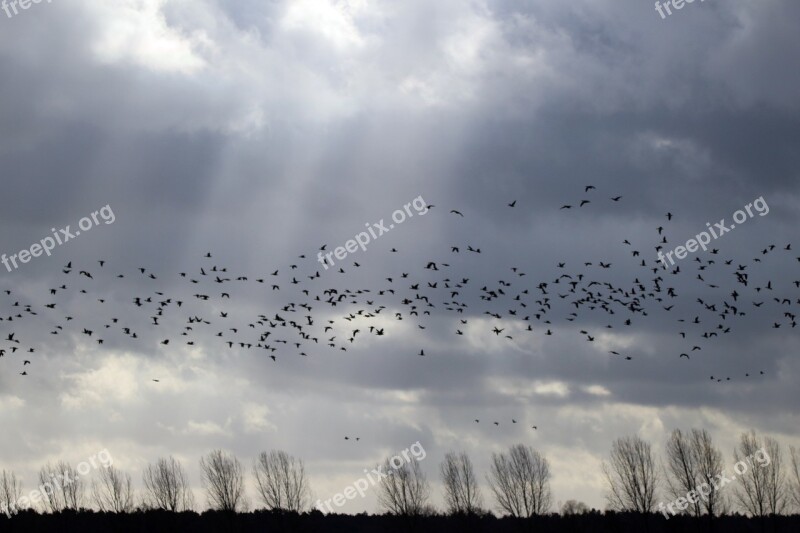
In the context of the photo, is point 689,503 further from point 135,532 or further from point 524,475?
point 135,532

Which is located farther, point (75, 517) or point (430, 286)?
point (75, 517)

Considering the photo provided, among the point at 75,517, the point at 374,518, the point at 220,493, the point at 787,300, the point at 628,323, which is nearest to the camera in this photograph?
the point at 628,323

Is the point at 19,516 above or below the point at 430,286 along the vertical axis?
below

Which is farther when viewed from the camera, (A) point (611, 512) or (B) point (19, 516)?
(B) point (19, 516)

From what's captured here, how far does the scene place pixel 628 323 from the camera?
257 ft

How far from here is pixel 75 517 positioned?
14125 centimetres

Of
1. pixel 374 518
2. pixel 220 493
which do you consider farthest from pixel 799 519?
pixel 220 493

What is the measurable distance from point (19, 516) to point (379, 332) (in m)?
81.8

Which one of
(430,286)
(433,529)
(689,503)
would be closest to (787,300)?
(430,286)

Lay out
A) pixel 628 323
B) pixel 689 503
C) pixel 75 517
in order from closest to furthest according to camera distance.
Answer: pixel 628 323 < pixel 689 503 < pixel 75 517

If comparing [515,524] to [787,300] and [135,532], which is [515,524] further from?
[787,300]

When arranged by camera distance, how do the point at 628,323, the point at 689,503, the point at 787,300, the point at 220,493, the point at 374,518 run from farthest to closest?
the point at 374,518 < the point at 220,493 < the point at 689,503 < the point at 787,300 < the point at 628,323

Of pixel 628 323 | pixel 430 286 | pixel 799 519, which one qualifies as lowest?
pixel 799 519

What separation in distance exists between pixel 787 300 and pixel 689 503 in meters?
41.4
